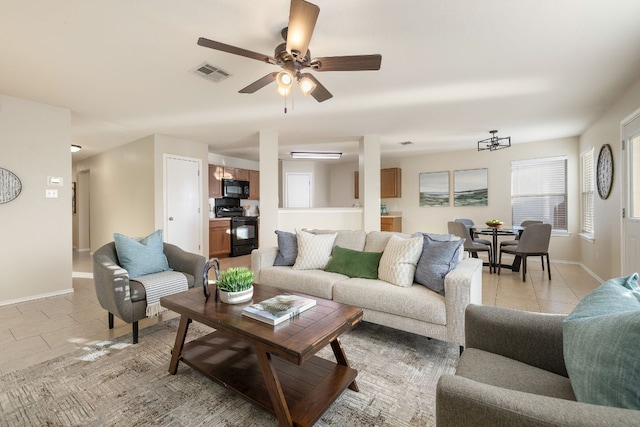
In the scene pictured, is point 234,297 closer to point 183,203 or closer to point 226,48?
point 226,48

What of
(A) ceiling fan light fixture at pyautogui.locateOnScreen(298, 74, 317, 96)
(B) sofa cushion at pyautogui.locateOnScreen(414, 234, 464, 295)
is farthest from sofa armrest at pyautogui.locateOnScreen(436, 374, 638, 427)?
(A) ceiling fan light fixture at pyautogui.locateOnScreen(298, 74, 317, 96)

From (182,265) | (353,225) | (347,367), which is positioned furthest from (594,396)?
(353,225)

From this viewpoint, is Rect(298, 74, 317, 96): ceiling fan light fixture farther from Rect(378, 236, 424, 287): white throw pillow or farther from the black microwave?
the black microwave

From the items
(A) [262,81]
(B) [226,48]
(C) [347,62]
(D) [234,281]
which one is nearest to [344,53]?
(C) [347,62]

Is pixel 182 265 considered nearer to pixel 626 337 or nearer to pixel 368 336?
pixel 368 336

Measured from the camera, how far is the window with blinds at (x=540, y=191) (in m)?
5.63

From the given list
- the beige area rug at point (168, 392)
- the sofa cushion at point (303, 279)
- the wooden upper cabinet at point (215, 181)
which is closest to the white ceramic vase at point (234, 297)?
the beige area rug at point (168, 392)

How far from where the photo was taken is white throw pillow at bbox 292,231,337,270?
10.3ft

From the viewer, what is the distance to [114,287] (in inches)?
93.1

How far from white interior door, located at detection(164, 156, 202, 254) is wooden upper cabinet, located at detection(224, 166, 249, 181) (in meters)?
1.03

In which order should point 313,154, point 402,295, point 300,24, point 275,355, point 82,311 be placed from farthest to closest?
point 313,154 → point 82,311 → point 402,295 → point 300,24 → point 275,355

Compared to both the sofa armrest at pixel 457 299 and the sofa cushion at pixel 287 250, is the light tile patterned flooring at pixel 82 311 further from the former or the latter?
the sofa armrest at pixel 457 299

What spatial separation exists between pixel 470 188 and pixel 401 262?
16.2ft

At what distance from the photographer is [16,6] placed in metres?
1.89
